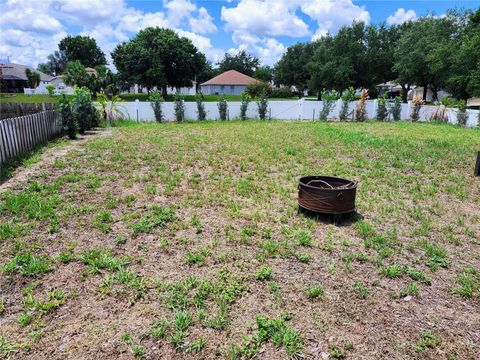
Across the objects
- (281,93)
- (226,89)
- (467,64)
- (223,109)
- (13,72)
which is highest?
(13,72)

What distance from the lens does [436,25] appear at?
23078mm

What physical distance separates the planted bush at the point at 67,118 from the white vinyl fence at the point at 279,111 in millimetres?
4553

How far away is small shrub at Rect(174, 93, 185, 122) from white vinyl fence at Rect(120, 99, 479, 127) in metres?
Answer: 0.30

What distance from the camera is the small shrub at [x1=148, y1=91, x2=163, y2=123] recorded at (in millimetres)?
14773

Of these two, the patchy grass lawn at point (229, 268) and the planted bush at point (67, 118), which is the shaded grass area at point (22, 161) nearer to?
the patchy grass lawn at point (229, 268)

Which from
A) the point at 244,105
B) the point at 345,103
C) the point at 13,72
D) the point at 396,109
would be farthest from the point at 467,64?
the point at 13,72

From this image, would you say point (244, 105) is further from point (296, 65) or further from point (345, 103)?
point (296, 65)

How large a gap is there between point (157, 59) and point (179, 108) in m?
17.8

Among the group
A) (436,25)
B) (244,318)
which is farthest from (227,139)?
(436,25)

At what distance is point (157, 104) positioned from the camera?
14.9 meters

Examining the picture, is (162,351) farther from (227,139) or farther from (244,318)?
(227,139)

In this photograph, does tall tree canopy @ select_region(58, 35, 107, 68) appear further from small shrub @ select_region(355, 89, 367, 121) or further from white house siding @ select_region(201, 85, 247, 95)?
small shrub @ select_region(355, 89, 367, 121)

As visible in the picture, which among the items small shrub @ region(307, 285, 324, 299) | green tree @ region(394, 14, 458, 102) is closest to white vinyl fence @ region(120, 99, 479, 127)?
green tree @ region(394, 14, 458, 102)

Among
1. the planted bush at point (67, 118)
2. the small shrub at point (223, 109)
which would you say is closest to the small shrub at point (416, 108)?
the small shrub at point (223, 109)
